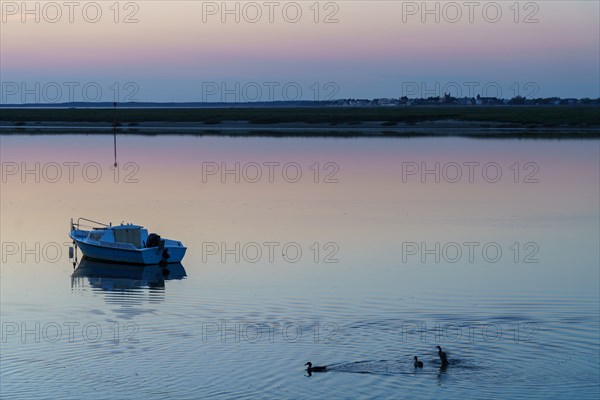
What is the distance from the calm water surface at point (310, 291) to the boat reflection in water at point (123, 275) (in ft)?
0.38

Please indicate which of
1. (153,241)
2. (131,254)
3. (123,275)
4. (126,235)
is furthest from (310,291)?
(126,235)

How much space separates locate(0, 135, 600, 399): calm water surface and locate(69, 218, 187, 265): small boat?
1.30 ft

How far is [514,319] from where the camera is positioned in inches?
835

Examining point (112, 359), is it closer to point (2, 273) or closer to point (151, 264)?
point (2, 273)

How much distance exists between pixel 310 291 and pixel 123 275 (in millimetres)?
6895

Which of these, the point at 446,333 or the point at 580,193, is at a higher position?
the point at 580,193

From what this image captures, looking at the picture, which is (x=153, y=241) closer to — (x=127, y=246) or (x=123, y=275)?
(x=127, y=246)

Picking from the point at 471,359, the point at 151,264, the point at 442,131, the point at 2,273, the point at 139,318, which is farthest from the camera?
the point at 442,131

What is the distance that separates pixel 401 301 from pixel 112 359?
728 cm

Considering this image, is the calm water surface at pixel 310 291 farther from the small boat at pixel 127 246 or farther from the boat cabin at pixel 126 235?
the boat cabin at pixel 126 235

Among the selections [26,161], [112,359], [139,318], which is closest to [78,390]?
[112,359]

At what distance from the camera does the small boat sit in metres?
29.1

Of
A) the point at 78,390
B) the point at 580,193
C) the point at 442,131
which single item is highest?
the point at 442,131

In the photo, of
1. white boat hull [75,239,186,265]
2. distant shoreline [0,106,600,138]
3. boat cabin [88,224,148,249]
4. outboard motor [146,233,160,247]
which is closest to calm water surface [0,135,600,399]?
white boat hull [75,239,186,265]
